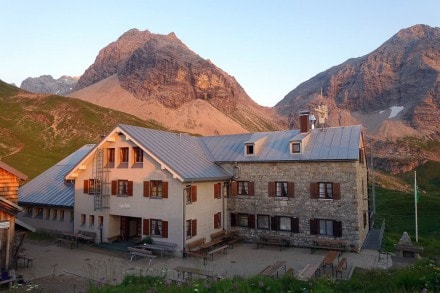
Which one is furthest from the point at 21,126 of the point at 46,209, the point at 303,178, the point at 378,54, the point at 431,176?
the point at 378,54

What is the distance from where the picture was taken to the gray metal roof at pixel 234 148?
80.2ft

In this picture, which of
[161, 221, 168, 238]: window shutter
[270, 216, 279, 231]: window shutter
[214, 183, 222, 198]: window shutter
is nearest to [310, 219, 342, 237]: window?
[270, 216, 279, 231]: window shutter

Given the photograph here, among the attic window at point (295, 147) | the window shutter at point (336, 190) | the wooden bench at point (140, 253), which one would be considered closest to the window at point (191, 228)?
the wooden bench at point (140, 253)

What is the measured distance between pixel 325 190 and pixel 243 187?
21.3ft

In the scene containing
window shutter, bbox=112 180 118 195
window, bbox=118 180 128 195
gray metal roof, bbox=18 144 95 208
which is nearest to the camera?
A: window, bbox=118 180 128 195

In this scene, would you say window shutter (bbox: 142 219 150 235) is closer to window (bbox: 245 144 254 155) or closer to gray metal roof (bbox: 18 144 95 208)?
gray metal roof (bbox: 18 144 95 208)

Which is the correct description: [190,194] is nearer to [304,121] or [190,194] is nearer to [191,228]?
[191,228]

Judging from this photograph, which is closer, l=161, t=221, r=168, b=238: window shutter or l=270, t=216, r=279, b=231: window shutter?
l=161, t=221, r=168, b=238: window shutter

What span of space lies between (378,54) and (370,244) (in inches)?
7907

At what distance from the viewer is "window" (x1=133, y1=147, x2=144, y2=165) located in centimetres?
2592

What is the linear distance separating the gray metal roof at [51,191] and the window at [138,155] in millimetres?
5518

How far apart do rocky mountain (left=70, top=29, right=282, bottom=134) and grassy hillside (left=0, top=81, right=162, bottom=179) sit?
156 feet

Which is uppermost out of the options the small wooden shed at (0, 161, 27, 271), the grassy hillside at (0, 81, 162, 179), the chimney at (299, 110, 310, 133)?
the grassy hillside at (0, 81, 162, 179)

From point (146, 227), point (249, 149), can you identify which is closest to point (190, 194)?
point (146, 227)
